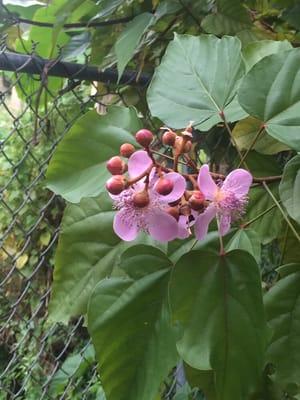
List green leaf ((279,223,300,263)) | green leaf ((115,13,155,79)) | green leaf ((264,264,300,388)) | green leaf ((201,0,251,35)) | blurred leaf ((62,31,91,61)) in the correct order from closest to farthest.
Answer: green leaf ((264,264,300,388)) < green leaf ((279,223,300,263)) < green leaf ((115,13,155,79)) < green leaf ((201,0,251,35)) < blurred leaf ((62,31,91,61))

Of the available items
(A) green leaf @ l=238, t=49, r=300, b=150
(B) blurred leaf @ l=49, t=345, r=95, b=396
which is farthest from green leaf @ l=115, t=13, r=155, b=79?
(B) blurred leaf @ l=49, t=345, r=95, b=396

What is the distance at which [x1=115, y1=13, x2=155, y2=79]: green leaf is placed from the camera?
0.85 m

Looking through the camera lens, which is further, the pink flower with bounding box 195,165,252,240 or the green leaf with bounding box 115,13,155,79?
the green leaf with bounding box 115,13,155,79

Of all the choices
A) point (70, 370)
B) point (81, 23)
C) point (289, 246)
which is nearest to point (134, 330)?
point (289, 246)

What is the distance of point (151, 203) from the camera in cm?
46

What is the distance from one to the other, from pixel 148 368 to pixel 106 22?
32.0 inches

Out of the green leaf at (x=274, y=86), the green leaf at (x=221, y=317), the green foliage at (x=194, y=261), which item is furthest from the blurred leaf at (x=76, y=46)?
the green leaf at (x=221, y=317)

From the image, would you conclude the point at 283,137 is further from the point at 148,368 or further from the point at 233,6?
the point at 233,6

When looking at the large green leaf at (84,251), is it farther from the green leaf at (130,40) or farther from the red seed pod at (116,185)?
the green leaf at (130,40)

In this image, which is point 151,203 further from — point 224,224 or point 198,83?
point 198,83

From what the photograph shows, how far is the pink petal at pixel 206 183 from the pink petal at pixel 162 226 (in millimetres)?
35

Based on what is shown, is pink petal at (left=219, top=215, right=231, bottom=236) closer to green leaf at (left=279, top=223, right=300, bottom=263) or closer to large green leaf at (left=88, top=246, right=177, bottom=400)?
large green leaf at (left=88, top=246, right=177, bottom=400)

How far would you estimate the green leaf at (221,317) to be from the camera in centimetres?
47

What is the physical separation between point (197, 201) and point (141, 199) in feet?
0.15
